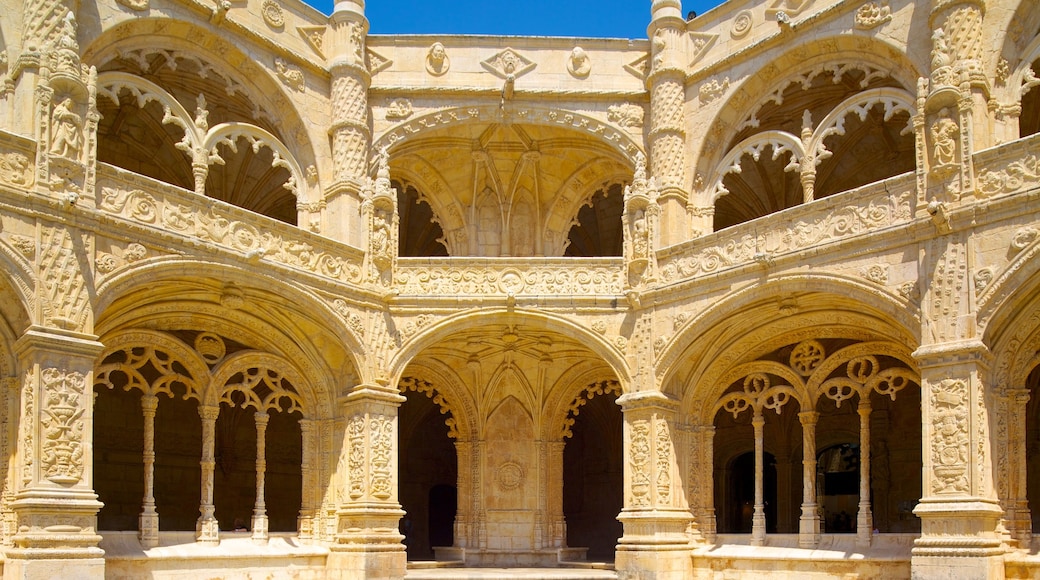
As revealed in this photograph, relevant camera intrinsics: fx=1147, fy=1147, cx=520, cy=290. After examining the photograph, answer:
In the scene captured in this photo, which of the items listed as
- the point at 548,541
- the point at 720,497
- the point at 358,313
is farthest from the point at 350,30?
the point at 720,497

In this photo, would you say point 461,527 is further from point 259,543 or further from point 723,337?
point 723,337

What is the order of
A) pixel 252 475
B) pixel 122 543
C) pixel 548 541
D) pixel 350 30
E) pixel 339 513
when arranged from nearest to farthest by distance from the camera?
pixel 122 543, pixel 339 513, pixel 350 30, pixel 548 541, pixel 252 475

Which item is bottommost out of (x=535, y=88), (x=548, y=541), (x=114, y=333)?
(x=548, y=541)

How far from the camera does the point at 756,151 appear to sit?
17.6 metres

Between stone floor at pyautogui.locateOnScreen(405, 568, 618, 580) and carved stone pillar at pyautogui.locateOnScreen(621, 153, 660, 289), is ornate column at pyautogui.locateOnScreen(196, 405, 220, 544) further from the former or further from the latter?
carved stone pillar at pyautogui.locateOnScreen(621, 153, 660, 289)

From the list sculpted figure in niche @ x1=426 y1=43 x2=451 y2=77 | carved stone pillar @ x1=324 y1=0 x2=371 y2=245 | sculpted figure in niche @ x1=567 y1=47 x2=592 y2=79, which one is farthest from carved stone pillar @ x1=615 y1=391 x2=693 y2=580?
sculpted figure in niche @ x1=426 y1=43 x2=451 y2=77

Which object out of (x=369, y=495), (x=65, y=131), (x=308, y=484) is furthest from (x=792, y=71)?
(x=65, y=131)

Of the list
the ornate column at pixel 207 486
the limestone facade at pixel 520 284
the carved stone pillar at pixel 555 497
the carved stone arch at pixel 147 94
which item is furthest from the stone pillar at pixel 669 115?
the ornate column at pixel 207 486

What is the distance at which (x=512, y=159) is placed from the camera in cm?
2025

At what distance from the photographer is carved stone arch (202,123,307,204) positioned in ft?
54.6

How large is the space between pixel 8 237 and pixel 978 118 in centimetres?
1136

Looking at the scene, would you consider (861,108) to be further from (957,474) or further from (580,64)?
(957,474)

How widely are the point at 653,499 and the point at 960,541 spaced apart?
486 centimetres

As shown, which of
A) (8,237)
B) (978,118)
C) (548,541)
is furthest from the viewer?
(548,541)
